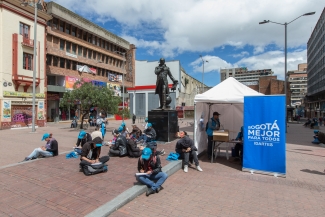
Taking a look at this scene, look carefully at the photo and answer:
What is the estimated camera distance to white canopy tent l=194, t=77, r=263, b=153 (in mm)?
7453

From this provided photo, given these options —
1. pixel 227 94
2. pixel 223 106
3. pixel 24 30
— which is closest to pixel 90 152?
pixel 227 94

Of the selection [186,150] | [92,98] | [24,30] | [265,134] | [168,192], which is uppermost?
[24,30]

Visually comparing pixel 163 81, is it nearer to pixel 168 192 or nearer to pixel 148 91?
pixel 168 192

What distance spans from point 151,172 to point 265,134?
3.68m

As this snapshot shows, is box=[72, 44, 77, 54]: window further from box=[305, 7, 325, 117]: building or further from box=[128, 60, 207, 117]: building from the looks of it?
box=[305, 7, 325, 117]: building

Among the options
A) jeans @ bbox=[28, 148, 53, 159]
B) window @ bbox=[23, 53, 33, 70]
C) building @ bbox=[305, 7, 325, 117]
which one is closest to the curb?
jeans @ bbox=[28, 148, 53, 159]

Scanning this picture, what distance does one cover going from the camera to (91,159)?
6109 millimetres

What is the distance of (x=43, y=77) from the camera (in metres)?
25.8

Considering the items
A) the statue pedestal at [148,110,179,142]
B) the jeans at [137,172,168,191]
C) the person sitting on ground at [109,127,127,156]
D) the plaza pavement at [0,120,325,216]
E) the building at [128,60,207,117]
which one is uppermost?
the building at [128,60,207,117]

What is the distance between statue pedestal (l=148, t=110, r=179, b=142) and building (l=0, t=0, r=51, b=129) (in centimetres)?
1699

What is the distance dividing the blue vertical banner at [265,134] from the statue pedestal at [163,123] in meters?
4.41

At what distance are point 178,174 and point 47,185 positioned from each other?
3452 millimetres

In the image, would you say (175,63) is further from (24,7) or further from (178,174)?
(178,174)

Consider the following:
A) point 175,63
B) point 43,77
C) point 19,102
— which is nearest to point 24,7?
point 43,77
